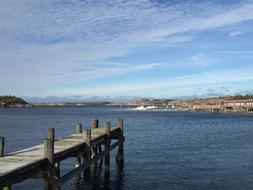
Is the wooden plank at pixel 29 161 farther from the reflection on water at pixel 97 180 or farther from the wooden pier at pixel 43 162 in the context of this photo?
the reflection on water at pixel 97 180

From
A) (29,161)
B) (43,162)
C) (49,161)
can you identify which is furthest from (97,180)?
(29,161)

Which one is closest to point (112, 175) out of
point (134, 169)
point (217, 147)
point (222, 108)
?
point (134, 169)

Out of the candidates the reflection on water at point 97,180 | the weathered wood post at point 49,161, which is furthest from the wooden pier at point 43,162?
the reflection on water at point 97,180

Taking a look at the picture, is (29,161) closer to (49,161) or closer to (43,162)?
(43,162)

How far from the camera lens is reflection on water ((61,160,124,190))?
2409 cm

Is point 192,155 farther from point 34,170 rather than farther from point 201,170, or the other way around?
point 34,170

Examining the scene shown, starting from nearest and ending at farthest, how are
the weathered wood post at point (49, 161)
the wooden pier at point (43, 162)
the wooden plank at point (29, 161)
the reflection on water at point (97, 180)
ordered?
the wooden plank at point (29, 161), the wooden pier at point (43, 162), the weathered wood post at point (49, 161), the reflection on water at point (97, 180)

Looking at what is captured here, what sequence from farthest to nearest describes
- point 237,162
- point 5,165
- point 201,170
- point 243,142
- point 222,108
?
point 222,108 → point 243,142 → point 237,162 → point 201,170 → point 5,165

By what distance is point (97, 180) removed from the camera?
29.1 metres

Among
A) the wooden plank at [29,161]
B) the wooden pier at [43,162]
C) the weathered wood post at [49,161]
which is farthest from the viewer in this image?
the weathered wood post at [49,161]

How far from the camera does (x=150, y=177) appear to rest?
29469 millimetres

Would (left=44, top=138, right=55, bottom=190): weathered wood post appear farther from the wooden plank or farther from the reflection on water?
the reflection on water

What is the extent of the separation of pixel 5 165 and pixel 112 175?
15470mm

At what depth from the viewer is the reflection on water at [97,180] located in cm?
2409
